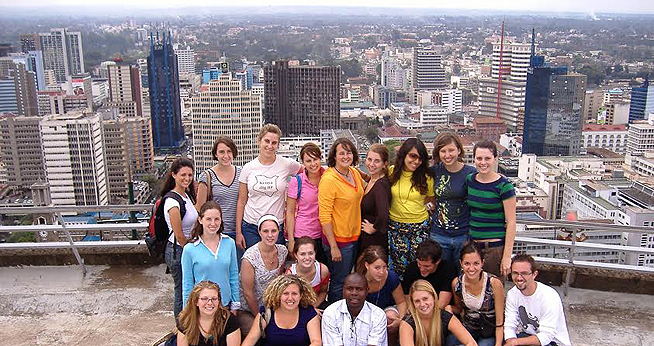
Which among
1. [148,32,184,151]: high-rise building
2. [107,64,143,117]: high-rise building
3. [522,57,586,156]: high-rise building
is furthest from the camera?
[107,64,143,117]: high-rise building

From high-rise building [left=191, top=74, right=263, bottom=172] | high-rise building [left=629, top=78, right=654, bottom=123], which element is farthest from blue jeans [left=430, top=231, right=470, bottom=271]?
high-rise building [left=629, top=78, right=654, bottom=123]

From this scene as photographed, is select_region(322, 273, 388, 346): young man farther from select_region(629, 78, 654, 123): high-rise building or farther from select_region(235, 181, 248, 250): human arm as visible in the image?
→ select_region(629, 78, 654, 123): high-rise building

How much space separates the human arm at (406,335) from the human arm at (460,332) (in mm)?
147

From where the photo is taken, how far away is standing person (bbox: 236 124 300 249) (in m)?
2.75

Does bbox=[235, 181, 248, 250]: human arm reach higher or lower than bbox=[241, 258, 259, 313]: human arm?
higher

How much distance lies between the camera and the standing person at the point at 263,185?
275cm

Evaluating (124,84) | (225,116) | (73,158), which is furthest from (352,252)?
(124,84)

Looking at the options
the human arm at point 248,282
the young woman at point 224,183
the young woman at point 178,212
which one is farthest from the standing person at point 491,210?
the young woman at point 178,212

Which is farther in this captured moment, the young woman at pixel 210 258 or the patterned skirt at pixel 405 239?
the patterned skirt at pixel 405 239

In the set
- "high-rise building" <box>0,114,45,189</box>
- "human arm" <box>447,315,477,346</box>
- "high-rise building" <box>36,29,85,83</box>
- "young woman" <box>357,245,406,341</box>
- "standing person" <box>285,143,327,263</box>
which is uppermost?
"standing person" <box>285,143,327,263</box>

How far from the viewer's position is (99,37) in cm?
8288

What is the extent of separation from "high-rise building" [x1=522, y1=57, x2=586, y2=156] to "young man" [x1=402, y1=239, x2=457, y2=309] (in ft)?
105

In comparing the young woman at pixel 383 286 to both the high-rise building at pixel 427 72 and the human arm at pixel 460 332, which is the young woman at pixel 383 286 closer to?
the human arm at pixel 460 332

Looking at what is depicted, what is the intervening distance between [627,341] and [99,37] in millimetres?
87714
